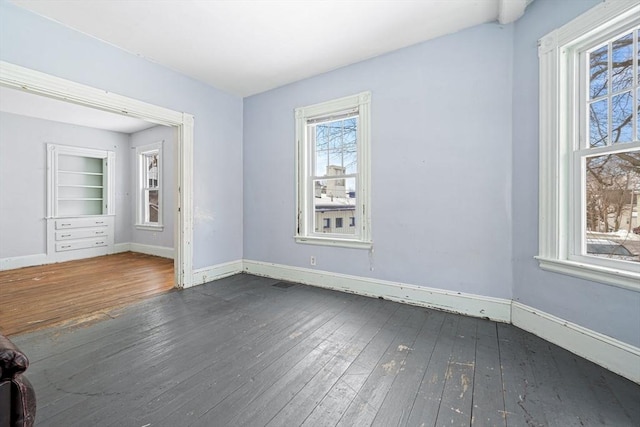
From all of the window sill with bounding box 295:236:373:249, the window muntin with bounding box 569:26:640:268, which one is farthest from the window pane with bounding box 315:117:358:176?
the window muntin with bounding box 569:26:640:268

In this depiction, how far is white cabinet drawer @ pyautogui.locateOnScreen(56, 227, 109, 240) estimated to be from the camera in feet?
17.1

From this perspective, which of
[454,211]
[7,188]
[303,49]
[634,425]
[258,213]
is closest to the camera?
[634,425]

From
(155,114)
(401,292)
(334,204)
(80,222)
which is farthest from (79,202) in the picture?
(401,292)

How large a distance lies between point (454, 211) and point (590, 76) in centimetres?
136

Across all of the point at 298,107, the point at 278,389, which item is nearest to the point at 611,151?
the point at 278,389

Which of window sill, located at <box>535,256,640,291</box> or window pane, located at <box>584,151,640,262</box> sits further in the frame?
window pane, located at <box>584,151,640,262</box>

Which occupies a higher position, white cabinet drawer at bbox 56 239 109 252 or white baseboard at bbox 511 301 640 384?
white cabinet drawer at bbox 56 239 109 252

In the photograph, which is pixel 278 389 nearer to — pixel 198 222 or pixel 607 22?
pixel 198 222

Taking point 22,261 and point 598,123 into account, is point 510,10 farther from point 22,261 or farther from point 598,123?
point 22,261

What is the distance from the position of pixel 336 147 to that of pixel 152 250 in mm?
4790

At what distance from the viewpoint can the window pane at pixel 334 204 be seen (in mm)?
3377

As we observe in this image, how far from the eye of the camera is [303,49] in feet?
9.55

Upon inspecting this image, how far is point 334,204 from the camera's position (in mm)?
3553

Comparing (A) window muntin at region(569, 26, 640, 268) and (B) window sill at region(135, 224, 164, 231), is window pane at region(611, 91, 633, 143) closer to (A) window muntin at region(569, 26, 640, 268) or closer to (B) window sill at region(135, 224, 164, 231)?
(A) window muntin at region(569, 26, 640, 268)
